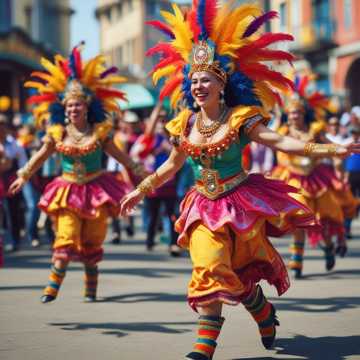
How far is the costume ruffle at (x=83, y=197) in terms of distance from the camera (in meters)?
8.48

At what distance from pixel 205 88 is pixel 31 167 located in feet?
9.29

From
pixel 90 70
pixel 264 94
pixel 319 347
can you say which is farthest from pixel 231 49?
pixel 90 70

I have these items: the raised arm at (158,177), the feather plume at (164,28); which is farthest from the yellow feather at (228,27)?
the raised arm at (158,177)

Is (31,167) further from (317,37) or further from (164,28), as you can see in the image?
(317,37)

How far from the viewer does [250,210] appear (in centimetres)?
611

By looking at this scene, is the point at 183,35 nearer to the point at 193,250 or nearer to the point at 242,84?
the point at 242,84

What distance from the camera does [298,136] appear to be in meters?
10.2

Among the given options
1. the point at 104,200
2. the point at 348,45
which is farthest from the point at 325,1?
the point at 104,200

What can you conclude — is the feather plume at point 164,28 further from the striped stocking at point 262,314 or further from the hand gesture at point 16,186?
the hand gesture at point 16,186

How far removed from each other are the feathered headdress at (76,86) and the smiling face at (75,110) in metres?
0.13

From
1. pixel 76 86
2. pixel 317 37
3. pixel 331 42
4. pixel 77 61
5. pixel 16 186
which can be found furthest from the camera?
pixel 317 37

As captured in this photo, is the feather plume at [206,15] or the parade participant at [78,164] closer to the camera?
the feather plume at [206,15]

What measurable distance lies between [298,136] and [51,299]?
3548 mm

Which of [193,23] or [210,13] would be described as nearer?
[210,13]
